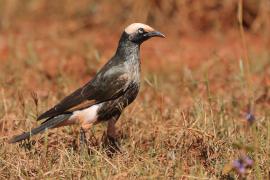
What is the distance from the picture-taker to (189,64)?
908 cm

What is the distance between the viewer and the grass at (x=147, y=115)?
4.99 meters

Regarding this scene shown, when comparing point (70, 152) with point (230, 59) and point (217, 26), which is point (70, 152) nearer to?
point (230, 59)

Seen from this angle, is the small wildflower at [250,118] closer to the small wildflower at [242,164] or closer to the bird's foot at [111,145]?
the small wildflower at [242,164]

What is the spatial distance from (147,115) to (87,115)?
77cm

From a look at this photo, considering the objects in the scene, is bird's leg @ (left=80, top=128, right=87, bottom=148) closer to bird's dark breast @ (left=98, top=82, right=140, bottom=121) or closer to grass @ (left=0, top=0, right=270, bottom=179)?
grass @ (left=0, top=0, right=270, bottom=179)

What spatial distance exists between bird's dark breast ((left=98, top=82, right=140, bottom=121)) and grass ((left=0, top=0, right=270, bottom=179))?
219 millimetres

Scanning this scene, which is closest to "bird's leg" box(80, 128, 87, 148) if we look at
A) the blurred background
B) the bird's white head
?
the bird's white head

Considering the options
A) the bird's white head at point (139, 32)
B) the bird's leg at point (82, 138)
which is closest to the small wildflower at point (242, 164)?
the bird's leg at point (82, 138)

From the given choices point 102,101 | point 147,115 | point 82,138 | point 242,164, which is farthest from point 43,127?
point 242,164

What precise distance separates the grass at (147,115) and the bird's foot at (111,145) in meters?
0.06

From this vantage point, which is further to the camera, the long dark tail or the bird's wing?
the bird's wing

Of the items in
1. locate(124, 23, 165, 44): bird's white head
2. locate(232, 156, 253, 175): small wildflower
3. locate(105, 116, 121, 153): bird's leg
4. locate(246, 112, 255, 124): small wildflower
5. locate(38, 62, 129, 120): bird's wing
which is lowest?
locate(232, 156, 253, 175): small wildflower

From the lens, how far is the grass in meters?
4.99

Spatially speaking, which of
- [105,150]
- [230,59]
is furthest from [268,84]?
[105,150]
